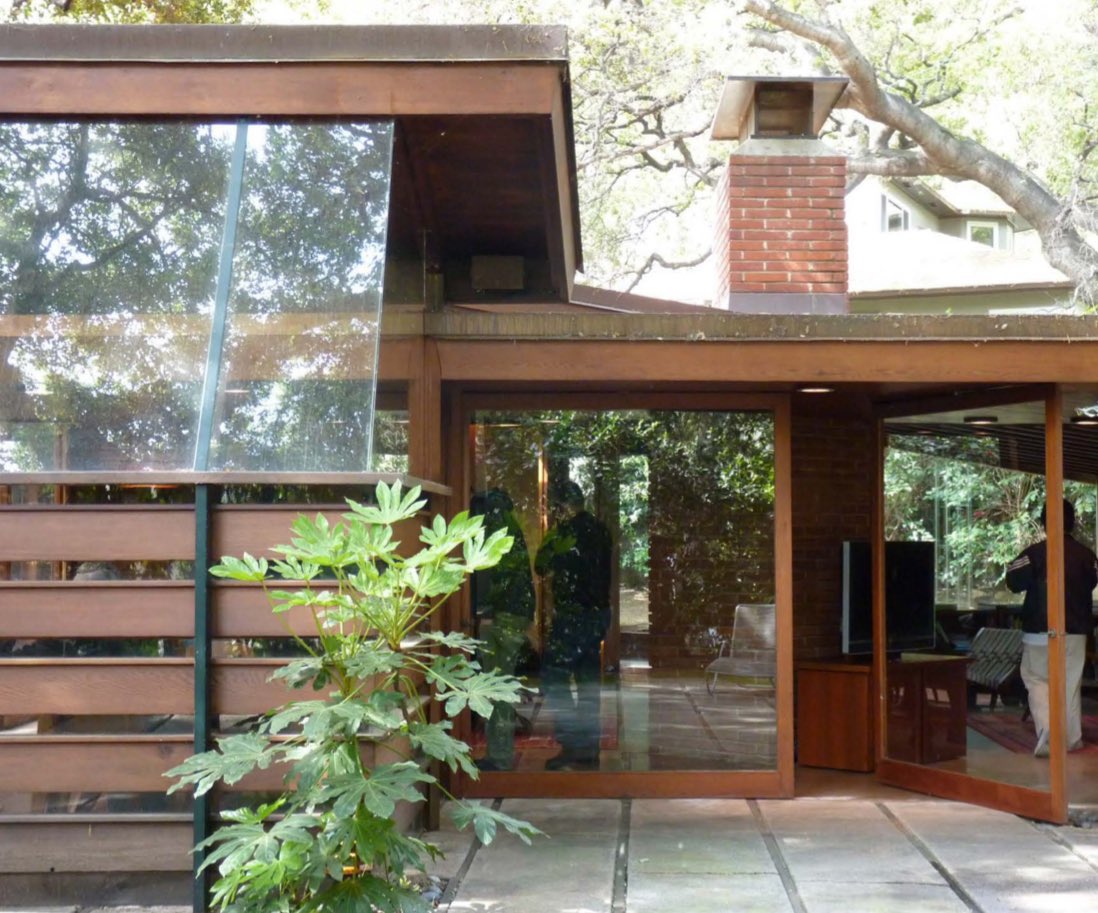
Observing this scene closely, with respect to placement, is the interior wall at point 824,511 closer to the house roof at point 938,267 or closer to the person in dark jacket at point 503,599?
the person in dark jacket at point 503,599

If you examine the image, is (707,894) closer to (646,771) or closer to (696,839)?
(696,839)

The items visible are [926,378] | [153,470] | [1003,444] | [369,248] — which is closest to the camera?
[153,470]

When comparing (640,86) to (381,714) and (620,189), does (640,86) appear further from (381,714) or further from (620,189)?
(381,714)

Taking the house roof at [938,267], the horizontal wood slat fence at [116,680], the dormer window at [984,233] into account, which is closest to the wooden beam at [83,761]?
the horizontal wood slat fence at [116,680]

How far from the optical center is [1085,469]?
9.80 metres

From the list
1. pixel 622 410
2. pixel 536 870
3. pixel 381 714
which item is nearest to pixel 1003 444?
pixel 622 410

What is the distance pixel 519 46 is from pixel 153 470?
6.93ft

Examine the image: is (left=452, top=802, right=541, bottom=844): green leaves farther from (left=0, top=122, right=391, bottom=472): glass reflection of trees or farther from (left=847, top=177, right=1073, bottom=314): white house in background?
(left=847, top=177, right=1073, bottom=314): white house in background

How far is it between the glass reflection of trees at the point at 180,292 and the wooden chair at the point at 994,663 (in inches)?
174

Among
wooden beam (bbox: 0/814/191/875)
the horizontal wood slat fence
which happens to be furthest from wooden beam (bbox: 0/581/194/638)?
wooden beam (bbox: 0/814/191/875)

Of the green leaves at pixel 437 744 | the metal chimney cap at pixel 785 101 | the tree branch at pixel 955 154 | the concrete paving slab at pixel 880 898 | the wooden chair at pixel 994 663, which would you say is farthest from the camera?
the tree branch at pixel 955 154

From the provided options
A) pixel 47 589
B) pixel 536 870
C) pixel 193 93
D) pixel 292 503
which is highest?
pixel 193 93

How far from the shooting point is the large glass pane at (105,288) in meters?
4.82

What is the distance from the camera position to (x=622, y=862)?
6164 millimetres
